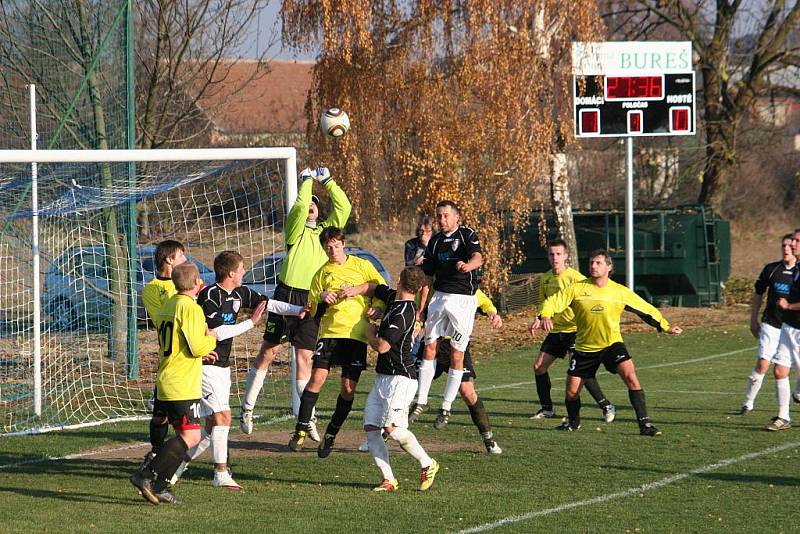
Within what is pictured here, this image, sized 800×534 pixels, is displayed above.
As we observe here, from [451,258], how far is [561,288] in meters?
1.39

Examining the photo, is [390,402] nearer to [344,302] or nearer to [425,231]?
[344,302]

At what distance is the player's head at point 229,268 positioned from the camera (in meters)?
8.12

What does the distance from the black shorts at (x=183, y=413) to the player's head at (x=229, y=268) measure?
3.23ft

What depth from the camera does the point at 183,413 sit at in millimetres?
7586

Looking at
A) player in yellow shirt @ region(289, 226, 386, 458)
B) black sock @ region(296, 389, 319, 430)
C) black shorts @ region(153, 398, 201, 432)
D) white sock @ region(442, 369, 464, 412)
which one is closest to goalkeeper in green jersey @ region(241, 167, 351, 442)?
black sock @ region(296, 389, 319, 430)

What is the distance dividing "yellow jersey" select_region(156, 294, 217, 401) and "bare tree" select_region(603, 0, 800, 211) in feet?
69.5

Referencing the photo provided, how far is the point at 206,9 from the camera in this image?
16906 mm

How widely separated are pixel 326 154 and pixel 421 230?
28.3 ft

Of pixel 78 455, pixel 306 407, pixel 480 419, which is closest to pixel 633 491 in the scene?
pixel 480 419

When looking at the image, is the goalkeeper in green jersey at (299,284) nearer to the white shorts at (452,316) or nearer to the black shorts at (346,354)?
the black shorts at (346,354)

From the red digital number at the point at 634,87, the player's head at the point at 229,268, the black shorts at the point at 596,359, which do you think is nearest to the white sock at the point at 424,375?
the black shorts at the point at 596,359

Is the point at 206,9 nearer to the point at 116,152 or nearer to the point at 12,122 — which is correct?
the point at 12,122

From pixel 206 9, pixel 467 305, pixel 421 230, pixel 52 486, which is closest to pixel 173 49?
pixel 206 9

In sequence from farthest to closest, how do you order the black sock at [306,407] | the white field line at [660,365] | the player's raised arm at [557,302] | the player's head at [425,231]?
the white field line at [660,365] < the player's head at [425,231] < the player's raised arm at [557,302] < the black sock at [306,407]
